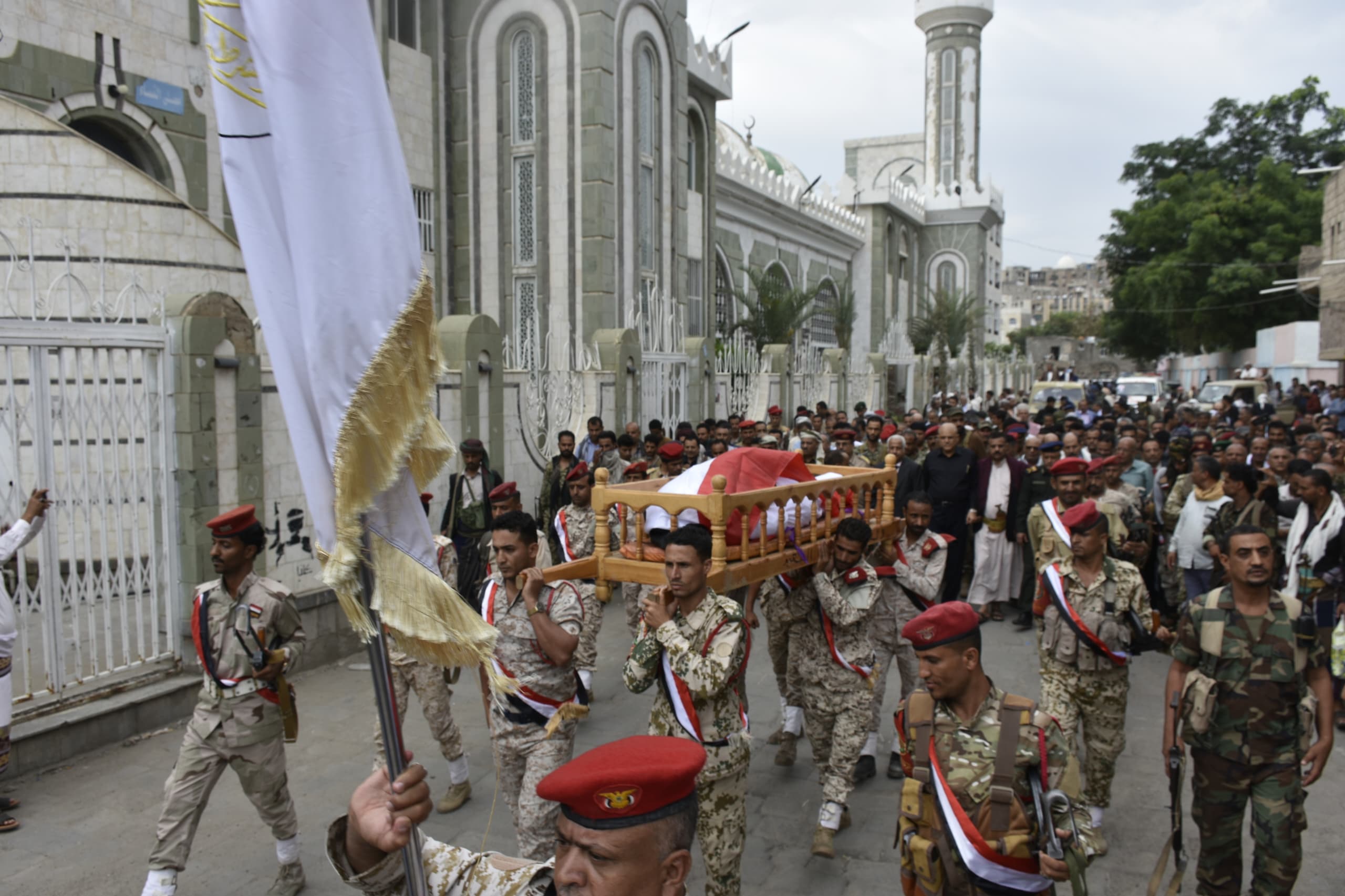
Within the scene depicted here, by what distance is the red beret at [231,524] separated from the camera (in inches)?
164

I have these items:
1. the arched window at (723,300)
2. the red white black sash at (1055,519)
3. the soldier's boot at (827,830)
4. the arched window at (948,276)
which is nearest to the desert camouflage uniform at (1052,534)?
the red white black sash at (1055,519)

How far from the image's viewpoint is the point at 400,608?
1.87m

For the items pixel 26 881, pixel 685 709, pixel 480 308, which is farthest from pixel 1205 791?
pixel 480 308

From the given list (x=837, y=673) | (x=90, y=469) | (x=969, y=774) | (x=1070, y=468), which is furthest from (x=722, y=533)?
(x=90, y=469)

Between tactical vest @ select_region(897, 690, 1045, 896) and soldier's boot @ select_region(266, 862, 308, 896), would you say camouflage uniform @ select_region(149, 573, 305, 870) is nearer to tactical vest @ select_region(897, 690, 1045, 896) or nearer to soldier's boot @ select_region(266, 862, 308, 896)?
soldier's boot @ select_region(266, 862, 308, 896)

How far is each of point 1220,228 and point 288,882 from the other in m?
33.9

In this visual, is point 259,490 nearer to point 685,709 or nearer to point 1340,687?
point 685,709

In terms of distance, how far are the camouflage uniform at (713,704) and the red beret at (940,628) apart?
0.90m

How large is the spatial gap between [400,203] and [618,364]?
10.7 metres

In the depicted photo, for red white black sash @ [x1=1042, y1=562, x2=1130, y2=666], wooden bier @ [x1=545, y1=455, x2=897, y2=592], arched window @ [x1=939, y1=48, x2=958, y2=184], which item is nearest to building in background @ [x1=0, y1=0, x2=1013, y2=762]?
wooden bier @ [x1=545, y1=455, x2=897, y2=592]

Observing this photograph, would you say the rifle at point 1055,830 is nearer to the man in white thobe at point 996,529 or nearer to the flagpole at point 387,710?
the flagpole at point 387,710

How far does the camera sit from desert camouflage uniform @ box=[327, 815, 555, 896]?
2027 millimetres

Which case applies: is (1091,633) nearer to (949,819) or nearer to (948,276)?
(949,819)

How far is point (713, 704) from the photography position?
149 inches
